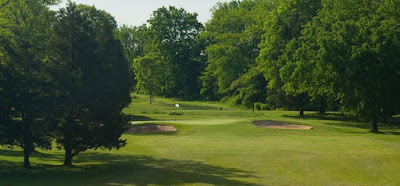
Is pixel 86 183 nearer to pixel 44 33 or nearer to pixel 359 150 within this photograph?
pixel 359 150

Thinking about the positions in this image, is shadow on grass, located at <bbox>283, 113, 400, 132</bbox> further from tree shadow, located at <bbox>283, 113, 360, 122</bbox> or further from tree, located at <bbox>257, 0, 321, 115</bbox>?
tree, located at <bbox>257, 0, 321, 115</bbox>

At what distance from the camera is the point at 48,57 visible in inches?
856

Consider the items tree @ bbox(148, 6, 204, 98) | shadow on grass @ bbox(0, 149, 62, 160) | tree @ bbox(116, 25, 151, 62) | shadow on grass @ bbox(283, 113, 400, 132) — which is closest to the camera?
shadow on grass @ bbox(0, 149, 62, 160)

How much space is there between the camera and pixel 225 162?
24.0m

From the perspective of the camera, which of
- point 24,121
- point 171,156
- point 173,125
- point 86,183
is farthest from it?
point 173,125

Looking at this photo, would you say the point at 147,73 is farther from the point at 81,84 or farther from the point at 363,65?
the point at 81,84

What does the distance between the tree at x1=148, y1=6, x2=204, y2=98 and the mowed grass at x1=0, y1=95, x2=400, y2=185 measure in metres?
70.3

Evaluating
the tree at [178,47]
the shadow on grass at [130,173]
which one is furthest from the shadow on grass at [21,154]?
the tree at [178,47]

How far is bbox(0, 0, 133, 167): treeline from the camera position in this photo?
20844mm

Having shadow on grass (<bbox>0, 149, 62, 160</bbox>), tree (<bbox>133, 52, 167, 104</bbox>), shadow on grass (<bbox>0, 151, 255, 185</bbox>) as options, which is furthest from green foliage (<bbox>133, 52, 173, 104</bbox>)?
shadow on grass (<bbox>0, 151, 255, 185</bbox>)

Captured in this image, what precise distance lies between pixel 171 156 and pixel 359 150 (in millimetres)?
12350

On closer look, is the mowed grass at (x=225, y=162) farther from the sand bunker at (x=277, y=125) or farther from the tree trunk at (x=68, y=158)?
the sand bunker at (x=277, y=125)

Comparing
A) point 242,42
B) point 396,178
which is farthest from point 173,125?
point 242,42

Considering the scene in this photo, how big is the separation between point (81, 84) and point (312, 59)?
29.2 m
